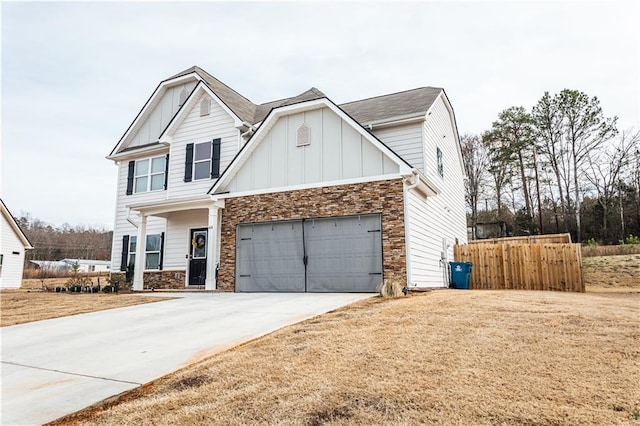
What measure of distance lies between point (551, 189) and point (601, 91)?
7.16 meters

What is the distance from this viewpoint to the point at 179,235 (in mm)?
15492

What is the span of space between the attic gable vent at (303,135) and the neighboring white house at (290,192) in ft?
0.10

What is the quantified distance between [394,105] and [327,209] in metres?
5.16

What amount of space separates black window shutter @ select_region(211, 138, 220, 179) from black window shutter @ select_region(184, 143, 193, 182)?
1006mm

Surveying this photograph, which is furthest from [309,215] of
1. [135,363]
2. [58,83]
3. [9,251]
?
[9,251]

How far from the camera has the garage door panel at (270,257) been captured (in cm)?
1197

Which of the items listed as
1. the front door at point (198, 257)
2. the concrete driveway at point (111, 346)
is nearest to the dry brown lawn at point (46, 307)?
the concrete driveway at point (111, 346)

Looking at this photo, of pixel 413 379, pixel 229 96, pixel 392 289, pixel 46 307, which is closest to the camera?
pixel 413 379

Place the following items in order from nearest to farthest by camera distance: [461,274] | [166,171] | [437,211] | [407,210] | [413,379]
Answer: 1. [413,379]
2. [407,210]
3. [461,274]
4. [437,211]
5. [166,171]

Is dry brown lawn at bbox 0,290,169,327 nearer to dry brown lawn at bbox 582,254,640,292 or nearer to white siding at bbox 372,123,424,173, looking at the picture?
white siding at bbox 372,123,424,173

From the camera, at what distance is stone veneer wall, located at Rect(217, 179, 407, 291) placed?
1071 cm

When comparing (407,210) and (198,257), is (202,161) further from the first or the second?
(407,210)

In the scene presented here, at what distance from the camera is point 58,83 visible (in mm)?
14062

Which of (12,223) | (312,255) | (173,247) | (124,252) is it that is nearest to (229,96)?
(173,247)
